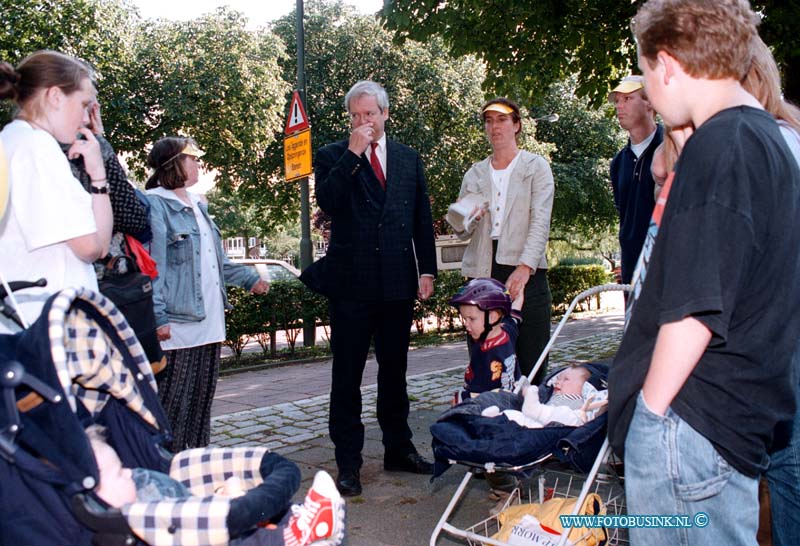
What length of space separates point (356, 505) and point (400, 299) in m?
1.26

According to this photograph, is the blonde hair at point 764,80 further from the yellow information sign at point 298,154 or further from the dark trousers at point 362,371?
the yellow information sign at point 298,154

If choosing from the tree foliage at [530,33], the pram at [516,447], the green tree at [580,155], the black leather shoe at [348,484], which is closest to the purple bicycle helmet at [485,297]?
the pram at [516,447]

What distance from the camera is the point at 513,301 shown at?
14.5 feet

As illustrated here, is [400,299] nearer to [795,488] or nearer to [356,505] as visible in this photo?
[356,505]

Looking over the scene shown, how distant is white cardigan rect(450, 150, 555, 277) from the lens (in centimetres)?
462

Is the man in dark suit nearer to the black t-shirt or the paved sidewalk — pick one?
the paved sidewalk

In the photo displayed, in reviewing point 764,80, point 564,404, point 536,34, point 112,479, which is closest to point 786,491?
point 564,404

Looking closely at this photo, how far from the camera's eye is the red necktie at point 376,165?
4.66 meters

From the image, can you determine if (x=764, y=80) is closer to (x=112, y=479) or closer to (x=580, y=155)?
(x=112, y=479)

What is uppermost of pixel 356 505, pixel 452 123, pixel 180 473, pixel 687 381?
pixel 452 123

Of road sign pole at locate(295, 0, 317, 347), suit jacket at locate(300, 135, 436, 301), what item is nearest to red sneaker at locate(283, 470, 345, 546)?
suit jacket at locate(300, 135, 436, 301)

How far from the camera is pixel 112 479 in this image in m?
2.17

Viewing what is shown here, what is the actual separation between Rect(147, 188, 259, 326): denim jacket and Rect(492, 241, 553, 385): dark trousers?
188 centimetres

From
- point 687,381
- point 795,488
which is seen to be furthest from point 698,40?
point 795,488
